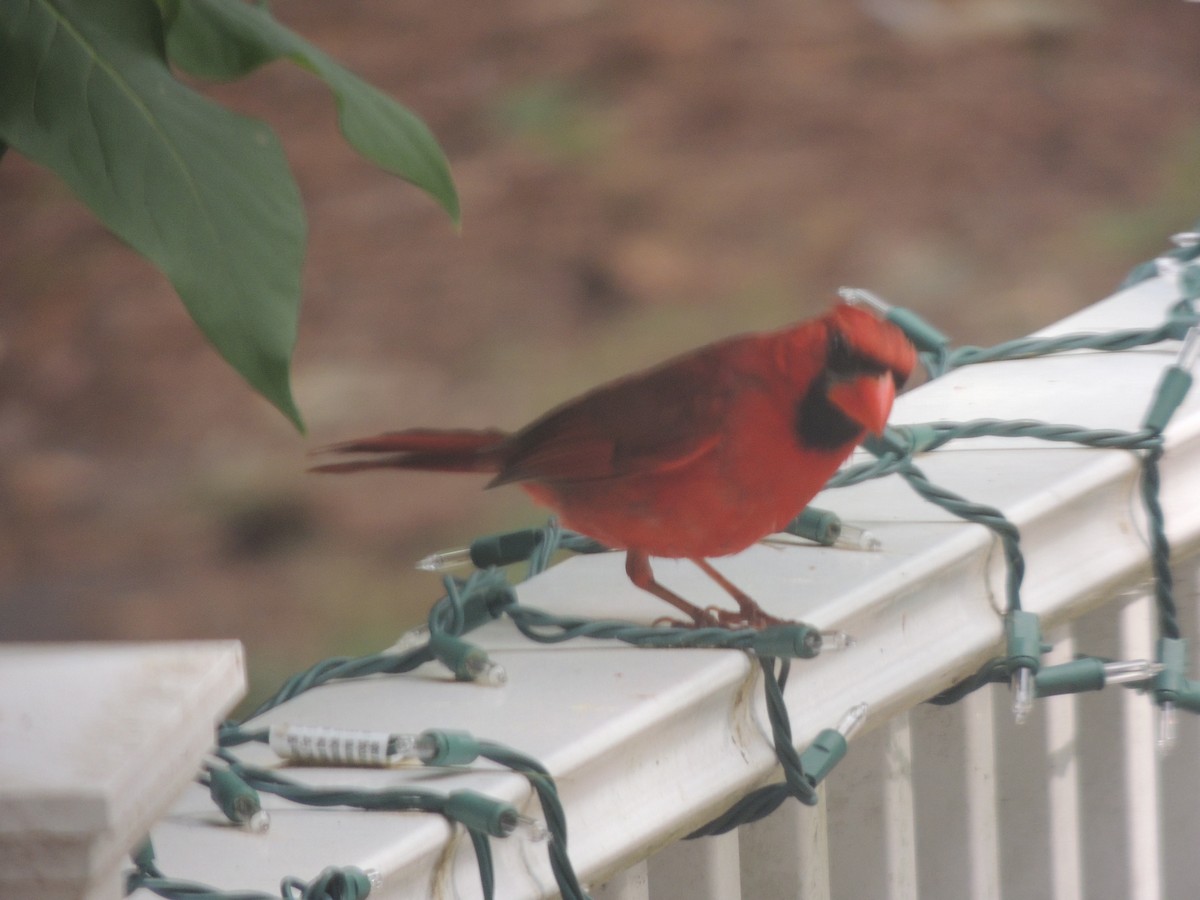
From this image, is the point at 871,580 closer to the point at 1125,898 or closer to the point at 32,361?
the point at 1125,898

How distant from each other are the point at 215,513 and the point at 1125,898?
3.86 ft

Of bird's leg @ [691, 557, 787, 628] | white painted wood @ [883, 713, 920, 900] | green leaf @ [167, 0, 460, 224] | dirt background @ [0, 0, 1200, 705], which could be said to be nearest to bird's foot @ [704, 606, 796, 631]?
bird's leg @ [691, 557, 787, 628]

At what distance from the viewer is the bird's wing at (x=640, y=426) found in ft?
1.74

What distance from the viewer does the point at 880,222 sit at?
226cm

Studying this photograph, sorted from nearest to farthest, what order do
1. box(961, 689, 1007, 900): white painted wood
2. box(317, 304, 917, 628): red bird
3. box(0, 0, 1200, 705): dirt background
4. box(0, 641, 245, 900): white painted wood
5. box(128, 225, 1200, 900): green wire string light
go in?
box(0, 641, 245, 900): white painted wood < box(128, 225, 1200, 900): green wire string light < box(317, 304, 917, 628): red bird < box(961, 689, 1007, 900): white painted wood < box(0, 0, 1200, 705): dirt background

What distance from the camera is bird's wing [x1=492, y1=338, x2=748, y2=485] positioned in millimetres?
531

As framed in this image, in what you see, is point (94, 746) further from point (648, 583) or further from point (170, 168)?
point (648, 583)

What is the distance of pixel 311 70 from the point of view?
321mm

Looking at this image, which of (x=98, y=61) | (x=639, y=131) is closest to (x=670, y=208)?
(x=639, y=131)

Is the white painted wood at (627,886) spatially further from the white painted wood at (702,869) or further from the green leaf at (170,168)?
the green leaf at (170,168)

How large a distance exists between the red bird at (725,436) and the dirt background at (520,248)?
960 mm

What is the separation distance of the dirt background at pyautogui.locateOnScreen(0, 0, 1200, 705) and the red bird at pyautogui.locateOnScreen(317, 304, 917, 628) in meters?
0.96

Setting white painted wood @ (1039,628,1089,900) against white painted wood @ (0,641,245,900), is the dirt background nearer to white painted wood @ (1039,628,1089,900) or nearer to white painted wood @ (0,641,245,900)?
white painted wood @ (1039,628,1089,900)

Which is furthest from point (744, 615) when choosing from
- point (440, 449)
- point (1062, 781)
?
point (1062, 781)
